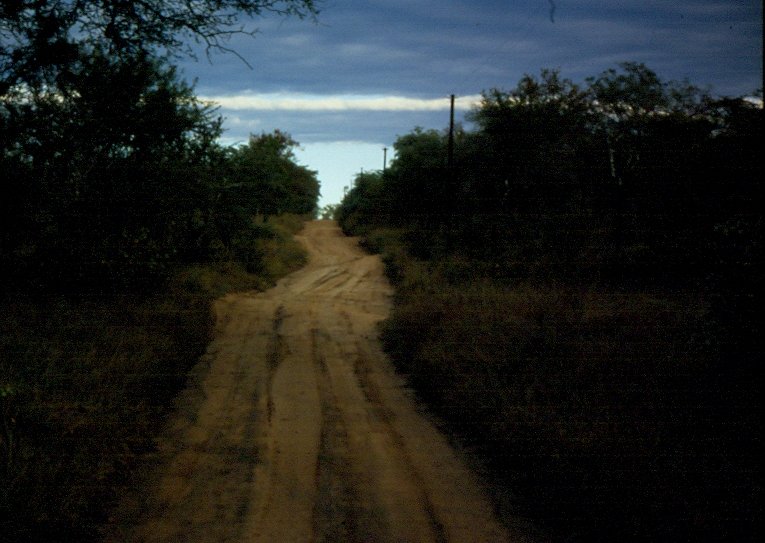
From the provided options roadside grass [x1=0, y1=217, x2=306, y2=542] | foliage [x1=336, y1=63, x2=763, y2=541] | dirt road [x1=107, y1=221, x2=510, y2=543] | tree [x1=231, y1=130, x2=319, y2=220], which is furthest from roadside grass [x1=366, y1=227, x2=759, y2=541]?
tree [x1=231, y1=130, x2=319, y2=220]

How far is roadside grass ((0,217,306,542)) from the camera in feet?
15.8

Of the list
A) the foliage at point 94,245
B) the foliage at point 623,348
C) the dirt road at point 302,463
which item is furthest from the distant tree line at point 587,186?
the foliage at point 94,245

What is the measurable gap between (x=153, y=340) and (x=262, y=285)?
41.3 feet

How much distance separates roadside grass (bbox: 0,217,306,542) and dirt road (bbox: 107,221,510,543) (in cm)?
34

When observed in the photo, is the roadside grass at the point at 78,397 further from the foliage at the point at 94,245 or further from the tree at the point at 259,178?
the tree at the point at 259,178

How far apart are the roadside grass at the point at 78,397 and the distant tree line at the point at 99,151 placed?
3.82 ft

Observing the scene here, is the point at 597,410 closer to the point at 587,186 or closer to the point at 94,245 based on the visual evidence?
the point at 94,245

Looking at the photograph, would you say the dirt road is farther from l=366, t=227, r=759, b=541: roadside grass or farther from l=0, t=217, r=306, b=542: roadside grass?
l=366, t=227, r=759, b=541: roadside grass

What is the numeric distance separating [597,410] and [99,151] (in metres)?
11.1

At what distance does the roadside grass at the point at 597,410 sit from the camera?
16.1 ft

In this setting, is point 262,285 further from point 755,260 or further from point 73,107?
point 755,260

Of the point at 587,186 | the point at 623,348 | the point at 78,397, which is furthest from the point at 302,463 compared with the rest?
the point at 587,186

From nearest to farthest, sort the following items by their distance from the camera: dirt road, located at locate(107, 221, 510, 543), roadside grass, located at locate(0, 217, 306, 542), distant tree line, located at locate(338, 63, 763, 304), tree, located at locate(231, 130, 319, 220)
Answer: roadside grass, located at locate(0, 217, 306, 542)
dirt road, located at locate(107, 221, 510, 543)
distant tree line, located at locate(338, 63, 763, 304)
tree, located at locate(231, 130, 319, 220)

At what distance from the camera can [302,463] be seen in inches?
253
